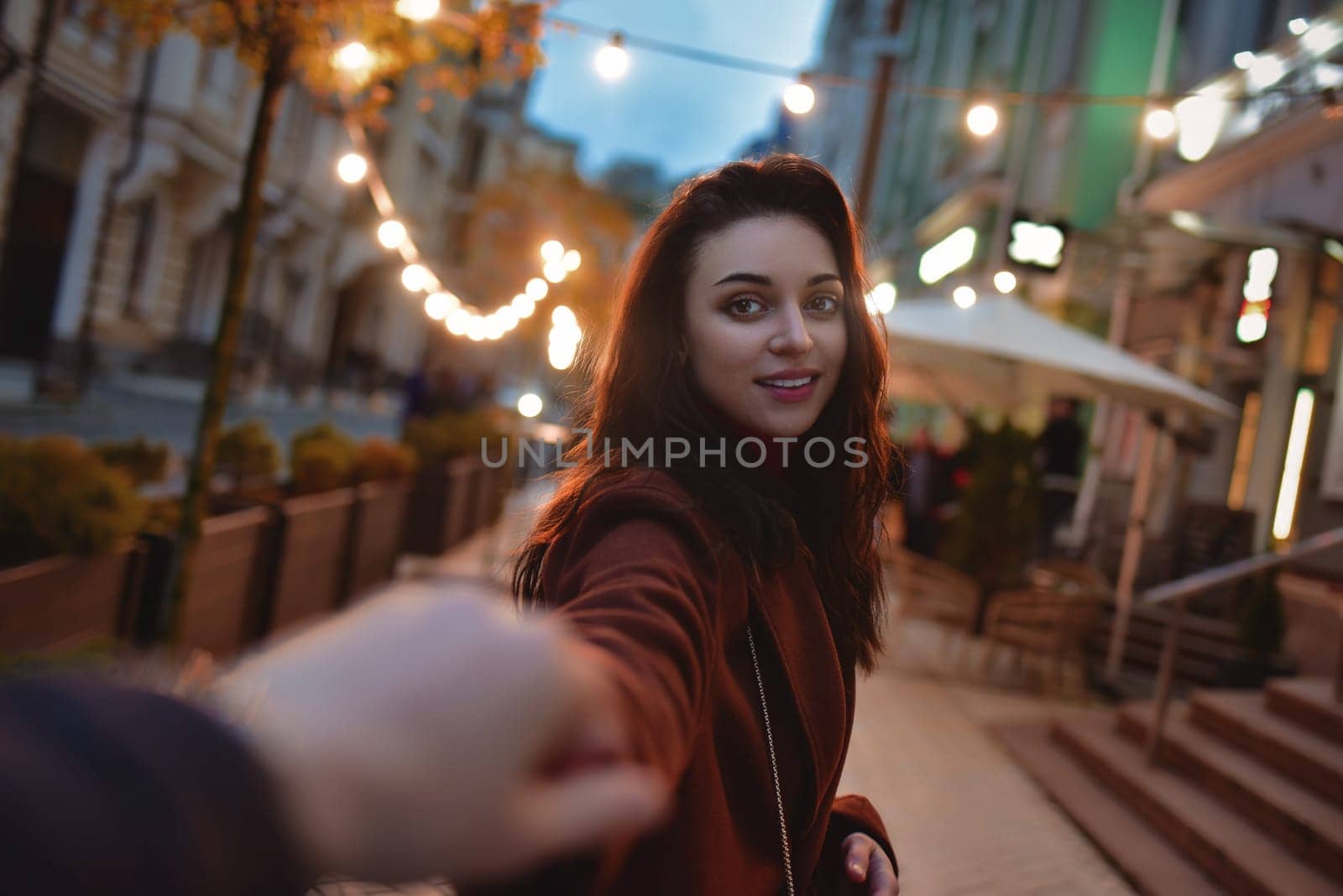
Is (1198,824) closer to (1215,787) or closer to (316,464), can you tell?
(1215,787)

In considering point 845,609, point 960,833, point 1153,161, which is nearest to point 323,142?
point 1153,161

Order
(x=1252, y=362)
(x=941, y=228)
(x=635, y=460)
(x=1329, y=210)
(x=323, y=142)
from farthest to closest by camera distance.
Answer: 1. (x=323, y=142)
2. (x=941, y=228)
3. (x=1252, y=362)
4. (x=1329, y=210)
5. (x=635, y=460)

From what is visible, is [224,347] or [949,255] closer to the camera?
[224,347]

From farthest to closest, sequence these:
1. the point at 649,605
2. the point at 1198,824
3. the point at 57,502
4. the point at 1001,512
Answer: the point at 1001,512
the point at 1198,824
the point at 57,502
the point at 649,605

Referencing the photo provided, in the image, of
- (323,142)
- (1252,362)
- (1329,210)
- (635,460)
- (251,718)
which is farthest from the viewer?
→ (323,142)

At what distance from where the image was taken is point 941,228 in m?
19.7

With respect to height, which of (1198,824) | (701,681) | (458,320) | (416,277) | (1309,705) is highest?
(416,277)

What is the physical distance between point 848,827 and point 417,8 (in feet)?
13.7

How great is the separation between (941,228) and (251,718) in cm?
2064

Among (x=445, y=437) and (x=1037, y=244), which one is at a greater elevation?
(x=1037, y=244)

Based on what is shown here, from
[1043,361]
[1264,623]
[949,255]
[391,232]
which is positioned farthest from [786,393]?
[949,255]

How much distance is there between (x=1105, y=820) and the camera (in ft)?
16.9

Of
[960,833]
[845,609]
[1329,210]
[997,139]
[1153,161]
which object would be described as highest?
[997,139]

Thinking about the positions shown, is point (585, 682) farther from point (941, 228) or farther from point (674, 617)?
point (941, 228)
